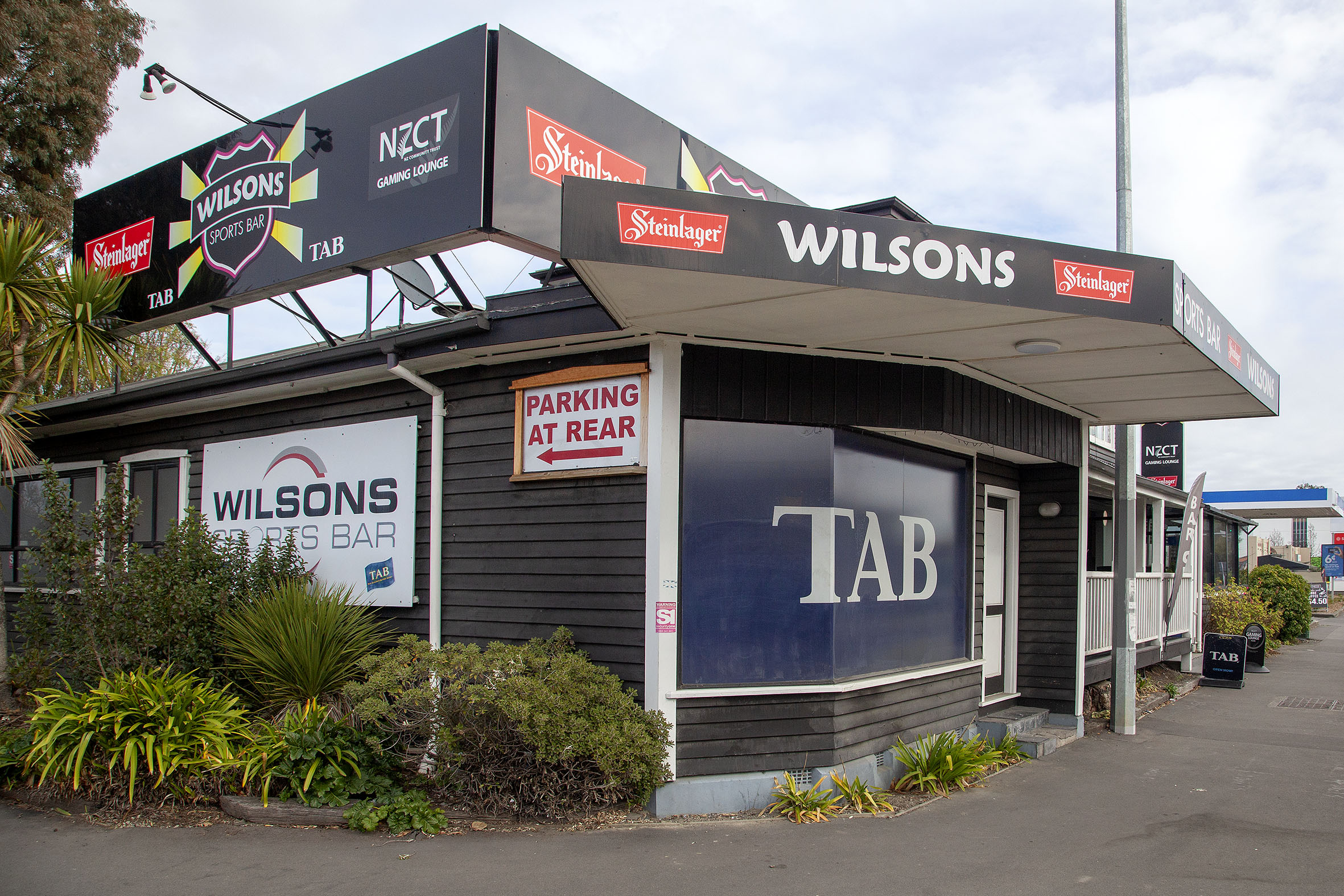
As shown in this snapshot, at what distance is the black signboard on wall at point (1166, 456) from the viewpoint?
1557cm

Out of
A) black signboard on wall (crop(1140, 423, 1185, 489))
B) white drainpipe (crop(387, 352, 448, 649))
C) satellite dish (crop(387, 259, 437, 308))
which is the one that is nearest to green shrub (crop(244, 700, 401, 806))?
white drainpipe (crop(387, 352, 448, 649))

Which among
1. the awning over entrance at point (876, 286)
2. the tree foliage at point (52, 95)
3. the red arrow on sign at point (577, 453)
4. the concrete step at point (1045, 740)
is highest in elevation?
the tree foliage at point (52, 95)

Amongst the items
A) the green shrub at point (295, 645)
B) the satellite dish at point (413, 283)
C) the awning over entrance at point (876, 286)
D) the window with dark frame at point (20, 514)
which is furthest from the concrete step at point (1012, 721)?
the window with dark frame at point (20, 514)

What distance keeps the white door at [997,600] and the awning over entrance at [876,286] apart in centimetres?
282

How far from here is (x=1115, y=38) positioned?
905cm

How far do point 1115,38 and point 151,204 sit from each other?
9850 millimetres

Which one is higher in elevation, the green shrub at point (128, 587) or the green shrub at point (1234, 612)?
the green shrub at point (128, 587)

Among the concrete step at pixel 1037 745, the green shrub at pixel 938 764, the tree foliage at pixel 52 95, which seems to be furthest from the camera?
the tree foliage at pixel 52 95

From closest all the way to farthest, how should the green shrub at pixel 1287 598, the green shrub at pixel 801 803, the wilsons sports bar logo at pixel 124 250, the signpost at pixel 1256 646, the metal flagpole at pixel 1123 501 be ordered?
1. the green shrub at pixel 801 803
2. the metal flagpole at pixel 1123 501
3. the wilsons sports bar logo at pixel 124 250
4. the signpost at pixel 1256 646
5. the green shrub at pixel 1287 598

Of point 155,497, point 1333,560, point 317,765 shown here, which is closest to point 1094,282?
point 317,765

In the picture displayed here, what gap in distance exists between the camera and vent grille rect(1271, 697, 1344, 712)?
1109 cm

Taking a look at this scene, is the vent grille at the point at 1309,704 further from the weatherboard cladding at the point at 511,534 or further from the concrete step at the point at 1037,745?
the weatherboard cladding at the point at 511,534

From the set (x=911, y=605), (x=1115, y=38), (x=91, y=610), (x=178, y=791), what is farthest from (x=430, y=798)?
(x=1115, y=38)

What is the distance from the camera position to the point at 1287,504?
92.6 ft
